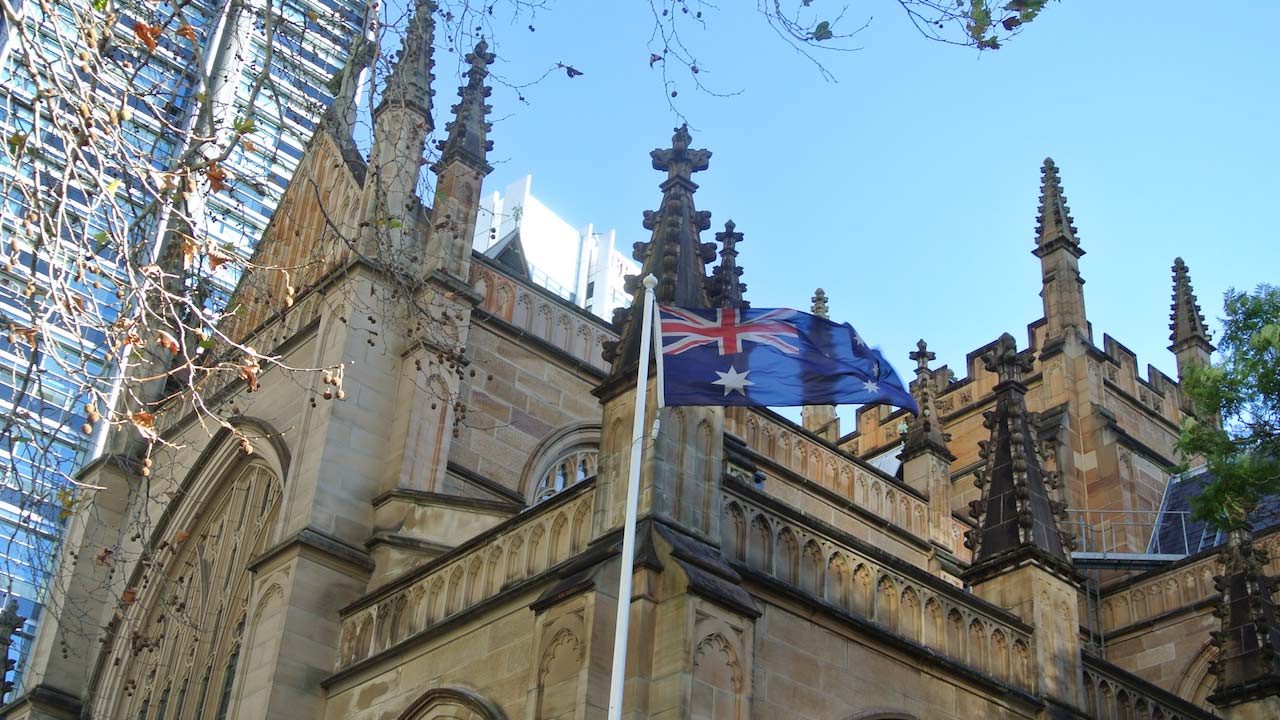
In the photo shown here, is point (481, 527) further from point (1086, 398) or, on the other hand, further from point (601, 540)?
point (1086, 398)

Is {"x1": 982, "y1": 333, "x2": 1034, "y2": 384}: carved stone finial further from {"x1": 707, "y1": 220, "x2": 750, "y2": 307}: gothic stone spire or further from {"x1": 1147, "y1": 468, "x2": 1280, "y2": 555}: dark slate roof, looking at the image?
{"x1": 1147, "y1": 468, "x2": 1280, "y2": 555}: dark slate roof

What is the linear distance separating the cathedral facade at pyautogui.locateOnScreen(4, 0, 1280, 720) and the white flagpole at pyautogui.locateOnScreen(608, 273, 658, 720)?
0.34 meters

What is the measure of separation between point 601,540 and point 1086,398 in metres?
23.3

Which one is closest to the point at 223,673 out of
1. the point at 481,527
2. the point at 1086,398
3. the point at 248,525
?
the point at 248,525

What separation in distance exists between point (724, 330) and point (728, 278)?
A: 564 centimetres

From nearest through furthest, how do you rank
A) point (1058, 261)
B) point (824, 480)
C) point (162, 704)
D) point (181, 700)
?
point (181, 700)
point (162, 704)
point (824, 480)
point (1058, 261)

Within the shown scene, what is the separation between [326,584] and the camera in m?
18.7

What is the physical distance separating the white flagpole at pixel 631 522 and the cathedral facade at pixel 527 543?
1.11 feet

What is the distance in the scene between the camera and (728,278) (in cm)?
2066

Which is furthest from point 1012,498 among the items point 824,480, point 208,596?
point 208,596

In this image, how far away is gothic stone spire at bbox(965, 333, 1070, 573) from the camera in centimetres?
1686

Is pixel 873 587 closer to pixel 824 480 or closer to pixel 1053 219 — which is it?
pixel 824 480

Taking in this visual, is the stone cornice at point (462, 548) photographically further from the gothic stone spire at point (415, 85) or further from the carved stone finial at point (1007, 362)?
the gothic stone spire at point (415, 85)

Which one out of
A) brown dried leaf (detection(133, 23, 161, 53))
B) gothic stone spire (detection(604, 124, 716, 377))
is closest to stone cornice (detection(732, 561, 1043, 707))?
gothic stone spire (detection(604, 124, 716, 377))
